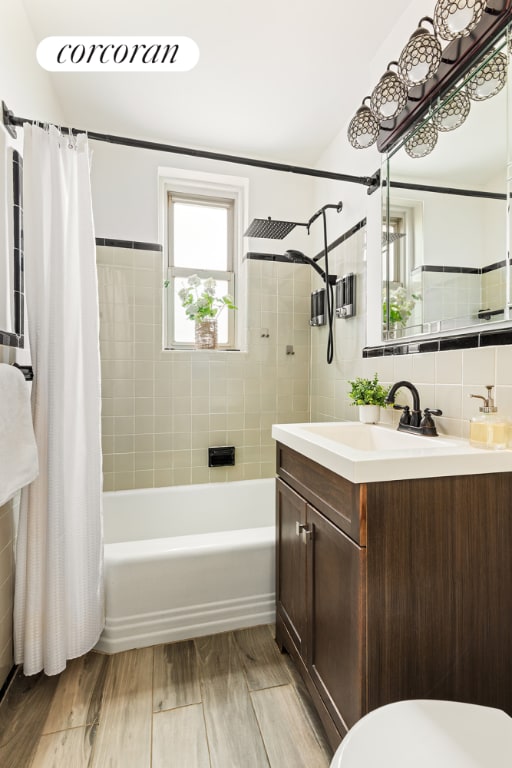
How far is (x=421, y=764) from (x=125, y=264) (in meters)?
2.36

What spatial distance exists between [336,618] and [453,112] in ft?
5.46

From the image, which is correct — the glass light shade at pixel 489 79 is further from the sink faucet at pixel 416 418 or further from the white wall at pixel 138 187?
the white wall at pixel 138 187

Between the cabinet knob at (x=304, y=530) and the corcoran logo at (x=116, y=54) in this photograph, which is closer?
the cabinet knob at (x=304, y=530)

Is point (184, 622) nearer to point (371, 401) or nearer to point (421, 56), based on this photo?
point (371, 401)

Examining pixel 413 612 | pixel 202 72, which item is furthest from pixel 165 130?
pixel 413 612

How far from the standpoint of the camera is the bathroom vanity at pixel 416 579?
0.86 metres

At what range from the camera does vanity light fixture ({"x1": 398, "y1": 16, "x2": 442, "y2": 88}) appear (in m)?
1.20

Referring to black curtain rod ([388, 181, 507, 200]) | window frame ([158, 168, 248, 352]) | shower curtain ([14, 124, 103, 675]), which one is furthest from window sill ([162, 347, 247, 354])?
black curtain rod ([388, 181, 507, 200])

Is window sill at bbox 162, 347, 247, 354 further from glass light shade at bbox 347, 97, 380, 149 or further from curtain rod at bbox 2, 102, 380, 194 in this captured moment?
glass light shade at bbox 347, 97, 380, 149

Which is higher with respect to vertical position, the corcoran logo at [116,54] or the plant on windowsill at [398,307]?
the corcoran logo at [116,54]

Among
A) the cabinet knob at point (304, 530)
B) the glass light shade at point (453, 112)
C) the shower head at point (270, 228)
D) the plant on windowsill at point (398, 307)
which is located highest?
the glass light shade at point (453, 112)

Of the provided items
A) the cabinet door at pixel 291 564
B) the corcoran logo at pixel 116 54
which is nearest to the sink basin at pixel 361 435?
the cabinet door at pixel 291 564

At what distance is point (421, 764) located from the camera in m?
0.62

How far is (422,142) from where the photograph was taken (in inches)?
56.2
